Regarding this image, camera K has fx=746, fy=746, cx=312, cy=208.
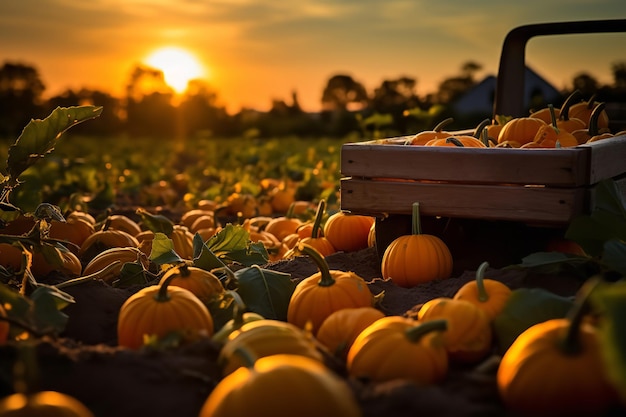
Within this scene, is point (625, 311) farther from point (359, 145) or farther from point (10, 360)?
point (359, 145)

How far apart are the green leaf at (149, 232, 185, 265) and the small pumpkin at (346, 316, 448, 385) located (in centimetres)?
137

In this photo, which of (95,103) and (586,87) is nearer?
(586,87)

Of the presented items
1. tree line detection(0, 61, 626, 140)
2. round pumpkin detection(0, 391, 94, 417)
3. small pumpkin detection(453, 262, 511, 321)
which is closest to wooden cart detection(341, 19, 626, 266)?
small pumpkin detection(453, 262, 511, 321)

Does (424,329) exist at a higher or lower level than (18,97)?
lower

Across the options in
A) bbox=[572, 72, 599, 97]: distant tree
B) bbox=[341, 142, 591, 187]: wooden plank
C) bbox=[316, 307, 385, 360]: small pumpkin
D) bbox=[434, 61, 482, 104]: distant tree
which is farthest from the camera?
A: bbox=[434, 61, 482, 104]: distant tree

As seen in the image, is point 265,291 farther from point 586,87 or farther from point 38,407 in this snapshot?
point 586,87

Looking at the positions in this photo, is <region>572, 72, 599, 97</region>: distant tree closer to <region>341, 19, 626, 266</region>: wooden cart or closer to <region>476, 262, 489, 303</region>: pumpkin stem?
<region>341, 19, 626, 266</region>: wooden cart

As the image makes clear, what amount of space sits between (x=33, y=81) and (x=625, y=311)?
287 feet

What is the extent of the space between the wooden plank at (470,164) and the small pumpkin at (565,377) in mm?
1504

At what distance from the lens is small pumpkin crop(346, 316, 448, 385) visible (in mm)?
2105

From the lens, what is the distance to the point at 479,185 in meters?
3.48

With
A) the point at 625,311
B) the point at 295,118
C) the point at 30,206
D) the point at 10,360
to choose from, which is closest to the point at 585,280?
the point at 625,311

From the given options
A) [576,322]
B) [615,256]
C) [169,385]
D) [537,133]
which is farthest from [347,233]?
[576,322]

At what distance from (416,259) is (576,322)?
5.32 ft
